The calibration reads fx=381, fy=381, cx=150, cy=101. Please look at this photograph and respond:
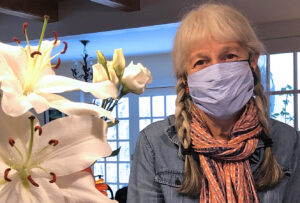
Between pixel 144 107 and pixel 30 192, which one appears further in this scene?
pixel 144 107

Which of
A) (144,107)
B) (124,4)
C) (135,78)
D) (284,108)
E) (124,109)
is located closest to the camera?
(135,78)

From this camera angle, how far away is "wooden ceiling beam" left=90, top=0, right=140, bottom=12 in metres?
2.67

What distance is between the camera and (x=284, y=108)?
8.73 feet

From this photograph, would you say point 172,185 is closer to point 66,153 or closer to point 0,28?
point 66,153

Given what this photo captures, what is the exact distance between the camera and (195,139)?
117 cm

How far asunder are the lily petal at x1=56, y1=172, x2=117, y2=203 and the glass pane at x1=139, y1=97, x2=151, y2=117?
5.22m

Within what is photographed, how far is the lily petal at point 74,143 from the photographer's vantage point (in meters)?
0.33

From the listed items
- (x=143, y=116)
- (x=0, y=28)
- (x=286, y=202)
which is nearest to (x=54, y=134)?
(x=286, y=202)

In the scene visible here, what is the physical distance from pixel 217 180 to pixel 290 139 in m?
0.27

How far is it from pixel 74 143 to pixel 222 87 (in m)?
0.88

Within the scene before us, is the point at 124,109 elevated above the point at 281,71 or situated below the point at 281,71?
below

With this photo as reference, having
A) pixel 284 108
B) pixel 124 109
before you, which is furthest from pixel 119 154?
pixel 284 108

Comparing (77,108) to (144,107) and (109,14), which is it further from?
(144,107)

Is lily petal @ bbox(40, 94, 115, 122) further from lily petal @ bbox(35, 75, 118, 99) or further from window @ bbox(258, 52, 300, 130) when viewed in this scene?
window @ bbox(258, 52, 300, 130)
